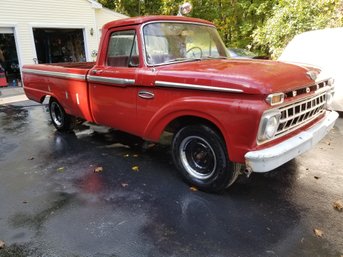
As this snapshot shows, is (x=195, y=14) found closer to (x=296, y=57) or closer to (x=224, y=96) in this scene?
(x=296, y=57)

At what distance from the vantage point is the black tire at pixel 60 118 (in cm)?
635

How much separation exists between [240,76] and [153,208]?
1.77 m

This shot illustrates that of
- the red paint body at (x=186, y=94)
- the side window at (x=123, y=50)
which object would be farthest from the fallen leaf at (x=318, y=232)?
the side window at (x=123, y=50)

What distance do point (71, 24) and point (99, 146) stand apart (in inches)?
462

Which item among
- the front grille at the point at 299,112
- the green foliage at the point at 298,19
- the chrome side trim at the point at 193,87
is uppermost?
the green foliage at the point at 298,19

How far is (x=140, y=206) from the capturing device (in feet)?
11.5

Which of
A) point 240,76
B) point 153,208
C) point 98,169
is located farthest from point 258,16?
point 153,208

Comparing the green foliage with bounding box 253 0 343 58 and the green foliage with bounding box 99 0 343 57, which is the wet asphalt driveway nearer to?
the green foliage with bounding box 253 0 343 58

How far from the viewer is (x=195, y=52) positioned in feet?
14.0

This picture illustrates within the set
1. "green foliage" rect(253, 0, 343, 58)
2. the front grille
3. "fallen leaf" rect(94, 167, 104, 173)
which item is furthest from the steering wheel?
"green foliage" rect(253, 0, 343, 58)

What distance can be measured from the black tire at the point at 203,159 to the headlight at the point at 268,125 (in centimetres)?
53

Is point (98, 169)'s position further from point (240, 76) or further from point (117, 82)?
point (240, 76)

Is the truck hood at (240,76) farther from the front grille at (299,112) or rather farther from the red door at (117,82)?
the red door at (117,82)

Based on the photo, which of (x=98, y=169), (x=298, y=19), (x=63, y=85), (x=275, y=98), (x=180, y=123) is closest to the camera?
(x=275, y=98)
